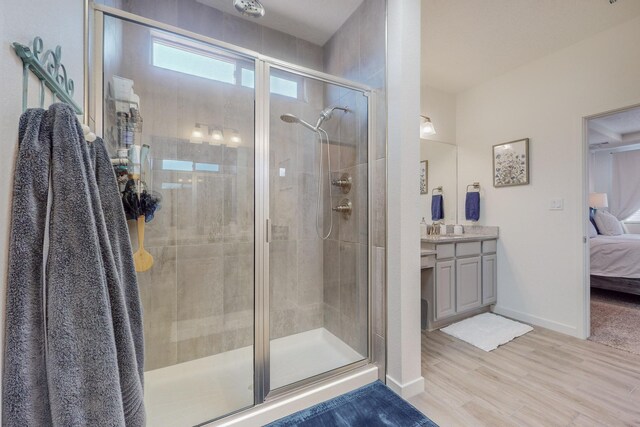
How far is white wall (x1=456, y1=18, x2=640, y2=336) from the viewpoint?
7.63 feet

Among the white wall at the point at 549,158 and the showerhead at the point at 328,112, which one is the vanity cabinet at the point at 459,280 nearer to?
the white wall at the point at 549,158

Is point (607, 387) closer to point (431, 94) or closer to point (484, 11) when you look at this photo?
point (484, 11)

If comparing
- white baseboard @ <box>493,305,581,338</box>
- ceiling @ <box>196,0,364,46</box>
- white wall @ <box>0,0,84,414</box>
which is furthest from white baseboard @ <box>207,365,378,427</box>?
ceiling @ <box>196,0,364,46</box>

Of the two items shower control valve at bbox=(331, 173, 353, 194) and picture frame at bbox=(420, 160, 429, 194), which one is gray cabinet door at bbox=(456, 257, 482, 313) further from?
shower control valve at bbox=(331, 173, 353, 194)

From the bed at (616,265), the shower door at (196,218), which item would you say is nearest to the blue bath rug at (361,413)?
the shower door at (196,218)

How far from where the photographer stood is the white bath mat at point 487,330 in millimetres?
2369

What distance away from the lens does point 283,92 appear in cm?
199

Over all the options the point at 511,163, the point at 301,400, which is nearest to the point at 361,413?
the point at 301,400

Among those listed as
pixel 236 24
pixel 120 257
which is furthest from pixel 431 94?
pixel 120 257

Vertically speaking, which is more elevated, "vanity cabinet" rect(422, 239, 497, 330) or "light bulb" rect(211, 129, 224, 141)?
"light bulb" rect(211, 129, 224, 141)

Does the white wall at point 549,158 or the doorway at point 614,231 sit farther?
the doorway at point 614,231

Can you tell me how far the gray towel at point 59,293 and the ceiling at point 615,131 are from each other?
5.86 metres

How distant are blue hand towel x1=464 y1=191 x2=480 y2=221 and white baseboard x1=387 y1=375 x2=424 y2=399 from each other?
7.13ft

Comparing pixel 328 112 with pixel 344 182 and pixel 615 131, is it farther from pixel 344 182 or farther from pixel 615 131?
pixel 615 131
